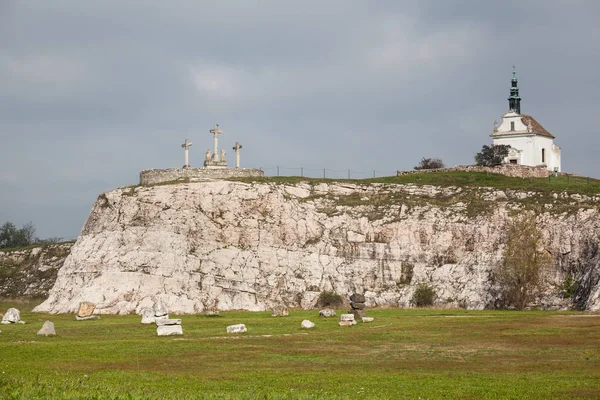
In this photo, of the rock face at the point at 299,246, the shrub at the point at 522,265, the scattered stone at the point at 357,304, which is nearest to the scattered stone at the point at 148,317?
the scattered stone at the point at 357,304

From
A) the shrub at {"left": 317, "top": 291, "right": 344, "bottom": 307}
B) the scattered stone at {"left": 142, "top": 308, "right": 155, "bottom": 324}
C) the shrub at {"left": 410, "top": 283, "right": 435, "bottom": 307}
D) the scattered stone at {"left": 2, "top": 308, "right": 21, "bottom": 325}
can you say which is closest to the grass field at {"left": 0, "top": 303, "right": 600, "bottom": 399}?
the scattered stone at {"left": 142, "top": 308, "right": 155, "bottom": 324}

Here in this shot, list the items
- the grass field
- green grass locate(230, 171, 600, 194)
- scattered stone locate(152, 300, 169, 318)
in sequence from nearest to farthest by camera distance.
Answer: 1. the grass field
2. scattered stone locate(152, 300, 169, 318)
3. green grass locate(230, 171, 600, 194)

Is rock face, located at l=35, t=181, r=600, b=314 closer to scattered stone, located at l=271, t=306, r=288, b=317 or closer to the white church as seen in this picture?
scattered stone, located at l=271, t=306, r=288, b=317

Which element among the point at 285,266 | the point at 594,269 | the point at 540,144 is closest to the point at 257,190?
the point at 285,266

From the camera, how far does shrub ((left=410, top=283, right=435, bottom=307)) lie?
88188mm

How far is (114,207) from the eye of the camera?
94.8m

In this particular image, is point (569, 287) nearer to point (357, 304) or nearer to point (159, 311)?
point (357, 304)

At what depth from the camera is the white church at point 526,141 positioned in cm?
12338

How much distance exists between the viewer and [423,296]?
88562 millimetres

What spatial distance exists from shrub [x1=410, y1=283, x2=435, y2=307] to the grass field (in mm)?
24702

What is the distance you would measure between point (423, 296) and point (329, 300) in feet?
29.4

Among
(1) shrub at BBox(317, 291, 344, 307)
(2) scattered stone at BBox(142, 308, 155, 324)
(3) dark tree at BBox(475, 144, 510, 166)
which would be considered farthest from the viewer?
(3) dark tree at BBox(475, 144, 510, 166)

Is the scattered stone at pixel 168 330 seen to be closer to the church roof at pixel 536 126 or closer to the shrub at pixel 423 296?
the shrub at pixel 423 296

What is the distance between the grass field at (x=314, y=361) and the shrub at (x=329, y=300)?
2427 cm
